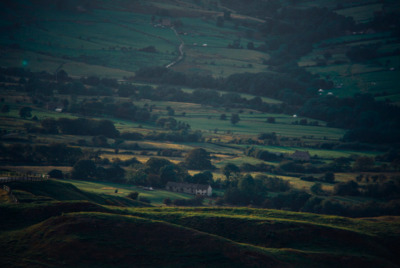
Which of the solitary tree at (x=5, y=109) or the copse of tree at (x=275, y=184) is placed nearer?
the copse of tree at (x=275, y=184)

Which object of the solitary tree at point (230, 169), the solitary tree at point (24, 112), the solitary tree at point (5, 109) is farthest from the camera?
the solitary tree at point (5, 109)

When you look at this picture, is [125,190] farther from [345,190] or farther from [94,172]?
[345,190]

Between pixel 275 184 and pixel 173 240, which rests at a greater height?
pixel 275 184

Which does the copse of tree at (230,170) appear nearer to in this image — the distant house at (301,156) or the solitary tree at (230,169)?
the solitary tree at (230,169)

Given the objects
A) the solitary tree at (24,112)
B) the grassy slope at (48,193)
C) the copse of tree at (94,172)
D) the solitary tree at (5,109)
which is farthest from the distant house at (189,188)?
the solitary tree at (5,109)

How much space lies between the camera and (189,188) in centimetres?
8431

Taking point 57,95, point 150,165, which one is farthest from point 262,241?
point 57,95

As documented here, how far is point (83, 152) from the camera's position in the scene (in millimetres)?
98312

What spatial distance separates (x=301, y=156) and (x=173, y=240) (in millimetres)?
74324

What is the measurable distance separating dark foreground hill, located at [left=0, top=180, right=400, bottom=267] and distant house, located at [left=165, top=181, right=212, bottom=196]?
33.1 meters

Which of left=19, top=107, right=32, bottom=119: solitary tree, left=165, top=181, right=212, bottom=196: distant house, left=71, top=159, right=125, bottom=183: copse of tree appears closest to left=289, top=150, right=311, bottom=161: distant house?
left=165, top=181, right=212, bottom=196: distant house

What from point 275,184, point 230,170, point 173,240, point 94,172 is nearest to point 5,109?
point 94,172

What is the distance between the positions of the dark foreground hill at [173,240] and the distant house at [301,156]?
5952cm

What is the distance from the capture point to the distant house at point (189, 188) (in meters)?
83.4
